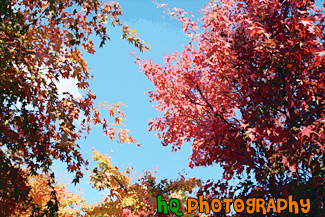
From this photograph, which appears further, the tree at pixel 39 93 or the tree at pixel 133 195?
the tree at pixel 133 195

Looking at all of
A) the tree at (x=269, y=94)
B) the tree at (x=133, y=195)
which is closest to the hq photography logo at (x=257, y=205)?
the tree at (x=269, y=94)

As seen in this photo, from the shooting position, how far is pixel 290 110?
7.22 metres

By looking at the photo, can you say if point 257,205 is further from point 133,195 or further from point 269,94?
point 133,195

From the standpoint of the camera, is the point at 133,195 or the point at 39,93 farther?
the point at 133,195

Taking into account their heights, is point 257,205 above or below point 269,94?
below

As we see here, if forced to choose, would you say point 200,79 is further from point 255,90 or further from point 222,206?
point 222,206

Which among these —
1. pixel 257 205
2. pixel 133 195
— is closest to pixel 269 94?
pixel 257 205

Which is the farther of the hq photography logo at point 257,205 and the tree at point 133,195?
the tree at point 133,195

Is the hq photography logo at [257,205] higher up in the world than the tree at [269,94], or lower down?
lower down

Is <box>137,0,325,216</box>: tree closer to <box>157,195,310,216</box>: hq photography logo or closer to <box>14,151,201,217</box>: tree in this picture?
<box>157,195,310,216</box>: hq photography logo

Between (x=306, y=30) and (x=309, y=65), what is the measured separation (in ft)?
2.39

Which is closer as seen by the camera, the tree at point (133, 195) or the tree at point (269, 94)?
the tree at point (269, 94)

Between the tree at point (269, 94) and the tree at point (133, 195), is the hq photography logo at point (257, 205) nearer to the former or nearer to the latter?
the tree at point (269, 94)

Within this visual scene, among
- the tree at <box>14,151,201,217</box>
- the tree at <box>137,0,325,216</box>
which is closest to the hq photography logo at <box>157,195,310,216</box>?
the tree at <box>137,0,325,216</box>
